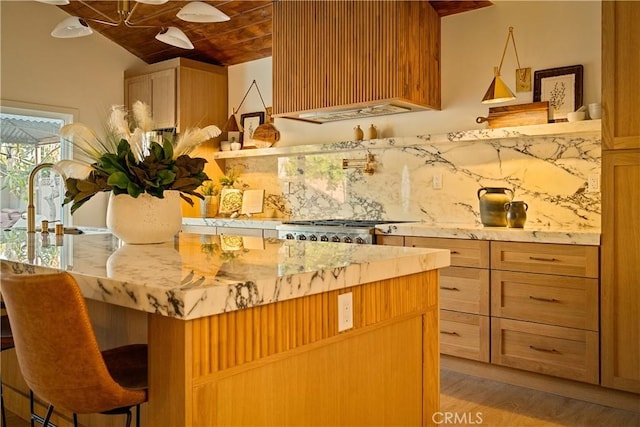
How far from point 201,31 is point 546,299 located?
3844 mm

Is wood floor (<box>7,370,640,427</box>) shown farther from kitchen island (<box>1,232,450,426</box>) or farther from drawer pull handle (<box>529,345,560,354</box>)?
kitchen island (<box>1,232,450,426</box>)

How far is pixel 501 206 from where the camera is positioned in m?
3.60

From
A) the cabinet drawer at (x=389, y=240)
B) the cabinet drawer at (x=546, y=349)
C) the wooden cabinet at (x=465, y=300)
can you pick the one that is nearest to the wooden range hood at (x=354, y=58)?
the cabinet drawer at (x=389, y=240)

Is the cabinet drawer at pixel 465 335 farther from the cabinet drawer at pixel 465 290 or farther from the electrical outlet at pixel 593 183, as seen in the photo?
the electrical outlet at pixel 593 183

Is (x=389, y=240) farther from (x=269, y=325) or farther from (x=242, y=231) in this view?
(x=269, y=325)

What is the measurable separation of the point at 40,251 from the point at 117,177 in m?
0.38

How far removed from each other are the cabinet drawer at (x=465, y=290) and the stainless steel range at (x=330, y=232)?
597mm

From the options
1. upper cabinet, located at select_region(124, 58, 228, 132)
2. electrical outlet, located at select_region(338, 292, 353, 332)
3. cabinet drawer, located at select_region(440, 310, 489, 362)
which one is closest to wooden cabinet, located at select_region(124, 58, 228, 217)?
upper cabinet, located at select_region(124, 58, 228, 132)

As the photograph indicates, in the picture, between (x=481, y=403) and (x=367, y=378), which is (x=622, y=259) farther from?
(x=367, y=378)

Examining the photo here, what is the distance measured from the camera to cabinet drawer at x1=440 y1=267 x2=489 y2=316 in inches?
131

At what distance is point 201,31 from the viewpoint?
16.9 ft

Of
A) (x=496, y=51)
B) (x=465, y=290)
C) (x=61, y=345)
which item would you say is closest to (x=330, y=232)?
(x=465, y=290)

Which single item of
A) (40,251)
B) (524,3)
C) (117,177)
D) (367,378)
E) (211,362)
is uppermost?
(524,3)

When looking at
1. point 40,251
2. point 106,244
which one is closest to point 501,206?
point 106,244
